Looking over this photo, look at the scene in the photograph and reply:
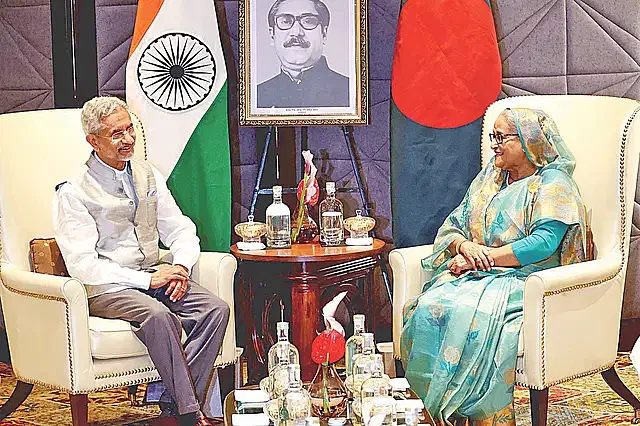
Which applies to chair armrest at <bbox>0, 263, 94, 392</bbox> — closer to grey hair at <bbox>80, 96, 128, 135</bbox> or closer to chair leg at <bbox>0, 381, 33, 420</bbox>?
chair leg at <bbox>0, 381, 33, 420</bbox>

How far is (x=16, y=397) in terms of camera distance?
147 inches

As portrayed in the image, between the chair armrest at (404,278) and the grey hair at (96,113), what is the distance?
A: 4.00ft

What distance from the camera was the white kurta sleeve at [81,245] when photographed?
3.53 meters

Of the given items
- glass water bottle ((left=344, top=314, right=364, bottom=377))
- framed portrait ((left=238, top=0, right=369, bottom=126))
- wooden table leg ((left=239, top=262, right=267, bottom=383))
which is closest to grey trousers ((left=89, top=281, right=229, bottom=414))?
wooden table leg ((left=239, top=262, right=267, bottom=383))

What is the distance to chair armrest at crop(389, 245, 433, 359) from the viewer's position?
3.81 metres

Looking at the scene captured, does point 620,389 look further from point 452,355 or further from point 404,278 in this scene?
point 404,278

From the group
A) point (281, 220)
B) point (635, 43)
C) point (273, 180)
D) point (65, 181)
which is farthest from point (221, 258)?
point (635, 43)

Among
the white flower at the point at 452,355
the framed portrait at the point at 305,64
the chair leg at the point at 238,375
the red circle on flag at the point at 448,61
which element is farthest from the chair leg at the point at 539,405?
the framed portrait at the point at 305,64

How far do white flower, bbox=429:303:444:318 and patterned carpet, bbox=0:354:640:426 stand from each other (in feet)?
2.10

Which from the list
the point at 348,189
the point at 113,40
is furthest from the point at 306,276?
the point at 113,40

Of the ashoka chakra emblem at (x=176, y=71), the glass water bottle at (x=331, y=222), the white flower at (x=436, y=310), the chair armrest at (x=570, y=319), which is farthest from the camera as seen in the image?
the ashoka chakra emblem at (x=176, y=71)

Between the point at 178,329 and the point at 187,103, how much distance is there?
1204 millimetres

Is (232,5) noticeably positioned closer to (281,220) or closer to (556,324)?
(281,220)

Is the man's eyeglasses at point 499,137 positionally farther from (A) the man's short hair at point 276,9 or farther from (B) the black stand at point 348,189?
(A) the man's short hair at point 276,9
